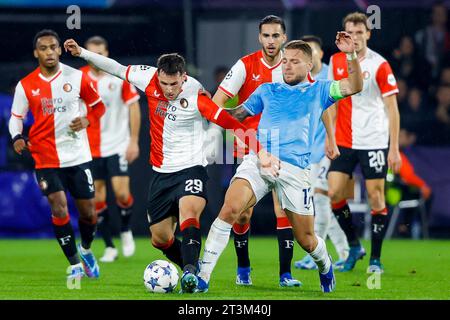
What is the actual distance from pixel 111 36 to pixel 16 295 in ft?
30.7

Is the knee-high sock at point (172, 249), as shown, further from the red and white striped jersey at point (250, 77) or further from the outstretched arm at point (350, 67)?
the outstretched arm at point (350, 67)

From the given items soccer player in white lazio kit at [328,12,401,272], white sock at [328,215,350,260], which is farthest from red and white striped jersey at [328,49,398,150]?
white sock at [328,215,350,260]

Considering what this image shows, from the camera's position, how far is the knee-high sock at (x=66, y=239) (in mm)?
10578

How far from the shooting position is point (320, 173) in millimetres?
12242

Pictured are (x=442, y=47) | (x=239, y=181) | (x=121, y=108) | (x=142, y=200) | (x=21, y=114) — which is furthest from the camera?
(x=442, y=47)

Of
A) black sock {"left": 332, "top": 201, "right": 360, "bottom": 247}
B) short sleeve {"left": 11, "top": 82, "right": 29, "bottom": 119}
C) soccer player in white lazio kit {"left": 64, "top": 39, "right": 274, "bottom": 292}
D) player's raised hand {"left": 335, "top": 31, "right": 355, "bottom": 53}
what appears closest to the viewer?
player's raised hand {"left": 335, "top": 31, "right": 355, "bottom": 53}

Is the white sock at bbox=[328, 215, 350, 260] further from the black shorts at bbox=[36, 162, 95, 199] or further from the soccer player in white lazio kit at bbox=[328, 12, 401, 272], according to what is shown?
the black shorts at bbox=[36, 162, 95, 199]

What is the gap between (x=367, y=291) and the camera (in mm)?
9602

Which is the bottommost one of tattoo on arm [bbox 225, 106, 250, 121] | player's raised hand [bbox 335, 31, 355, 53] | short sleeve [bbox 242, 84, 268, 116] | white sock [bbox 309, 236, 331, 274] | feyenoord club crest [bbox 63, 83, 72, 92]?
white sock [bbox 309, 236, 331, 274]

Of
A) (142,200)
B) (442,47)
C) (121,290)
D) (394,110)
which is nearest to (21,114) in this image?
(121,290)

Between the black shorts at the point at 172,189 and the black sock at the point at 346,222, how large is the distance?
248 cm

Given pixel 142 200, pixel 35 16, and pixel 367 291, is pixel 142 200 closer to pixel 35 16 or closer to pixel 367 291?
pixel 35 16

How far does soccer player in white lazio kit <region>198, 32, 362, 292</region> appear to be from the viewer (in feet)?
29.6

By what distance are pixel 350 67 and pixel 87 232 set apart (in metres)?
3.77
